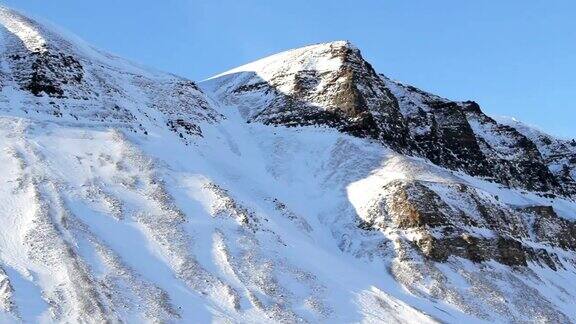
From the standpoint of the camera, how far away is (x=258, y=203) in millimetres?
40969

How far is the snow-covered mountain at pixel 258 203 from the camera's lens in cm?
2886

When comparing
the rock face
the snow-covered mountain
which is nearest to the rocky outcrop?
the snow-covered mountain

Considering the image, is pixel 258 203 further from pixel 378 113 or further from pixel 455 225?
pixel 378 113

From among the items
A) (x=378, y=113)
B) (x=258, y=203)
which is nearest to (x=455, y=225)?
(x=258, y=203)

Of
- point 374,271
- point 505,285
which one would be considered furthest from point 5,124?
point 505,285

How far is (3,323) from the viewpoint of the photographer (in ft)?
Answer: 76.1

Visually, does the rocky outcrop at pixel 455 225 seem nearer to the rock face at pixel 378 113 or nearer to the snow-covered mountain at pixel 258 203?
the snow-covered mountain at pixel 258 203

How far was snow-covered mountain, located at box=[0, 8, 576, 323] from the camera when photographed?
2886 cm

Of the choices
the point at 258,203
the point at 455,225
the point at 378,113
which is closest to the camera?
the point at 258,203

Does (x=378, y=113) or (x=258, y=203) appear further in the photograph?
(x=378, y=113)

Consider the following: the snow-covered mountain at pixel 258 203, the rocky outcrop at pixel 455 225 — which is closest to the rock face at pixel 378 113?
the snow-covered mountain at pixel 258 203

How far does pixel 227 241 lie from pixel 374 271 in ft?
29.0

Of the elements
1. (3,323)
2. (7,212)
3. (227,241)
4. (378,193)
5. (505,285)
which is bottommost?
(3,323)

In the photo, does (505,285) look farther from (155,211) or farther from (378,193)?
(155,211)
